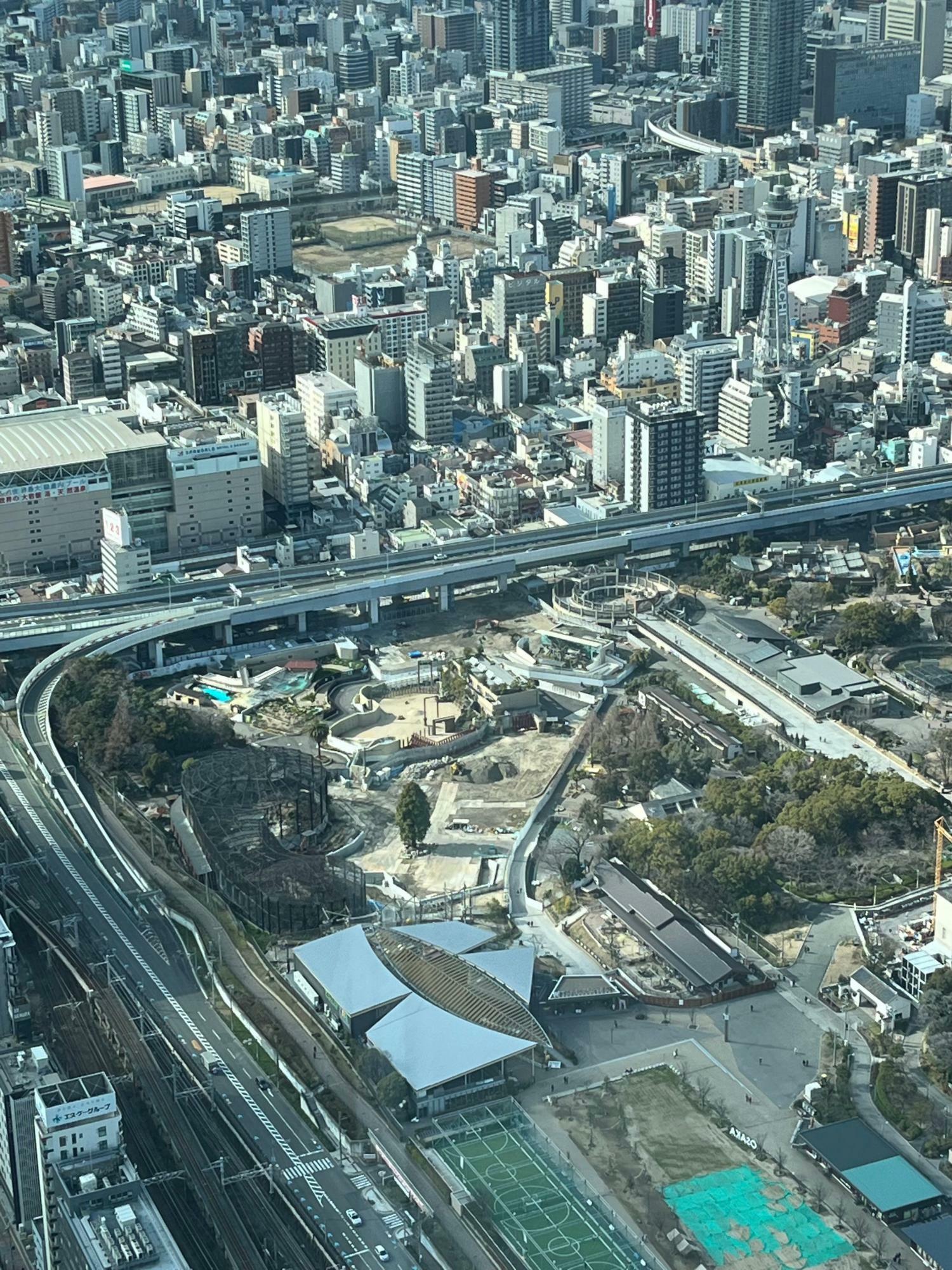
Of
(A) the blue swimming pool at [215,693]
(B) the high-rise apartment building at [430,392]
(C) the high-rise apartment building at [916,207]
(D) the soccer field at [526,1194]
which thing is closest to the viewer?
(D) the soccer field at [526,1194]

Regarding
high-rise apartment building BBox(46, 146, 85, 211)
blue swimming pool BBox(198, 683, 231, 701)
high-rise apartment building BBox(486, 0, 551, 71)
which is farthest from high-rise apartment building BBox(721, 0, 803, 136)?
blue swimming pool BBox(198, 683, 231, 701)

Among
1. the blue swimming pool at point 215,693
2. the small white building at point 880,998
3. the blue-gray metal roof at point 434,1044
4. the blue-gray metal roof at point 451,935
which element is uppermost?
the blue-gray metal roof at point 451,935

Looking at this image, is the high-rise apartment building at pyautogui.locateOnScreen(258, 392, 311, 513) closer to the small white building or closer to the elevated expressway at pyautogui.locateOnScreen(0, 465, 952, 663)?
the elevated expressway at pyautogui.locateOnScreen(0, 465, 952, 663)

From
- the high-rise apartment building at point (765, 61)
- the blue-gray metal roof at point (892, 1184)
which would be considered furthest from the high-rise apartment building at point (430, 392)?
the high-rise apartment building at point (765, 61)

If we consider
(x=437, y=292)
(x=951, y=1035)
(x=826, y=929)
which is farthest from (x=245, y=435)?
(x=951, y=1035)

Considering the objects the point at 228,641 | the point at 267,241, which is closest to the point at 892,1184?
the point at 228,641

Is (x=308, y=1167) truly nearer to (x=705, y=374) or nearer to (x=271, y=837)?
(x=271, y=837)

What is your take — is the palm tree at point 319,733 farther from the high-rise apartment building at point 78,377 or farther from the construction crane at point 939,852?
the high-rise apartment building at point 78,377
